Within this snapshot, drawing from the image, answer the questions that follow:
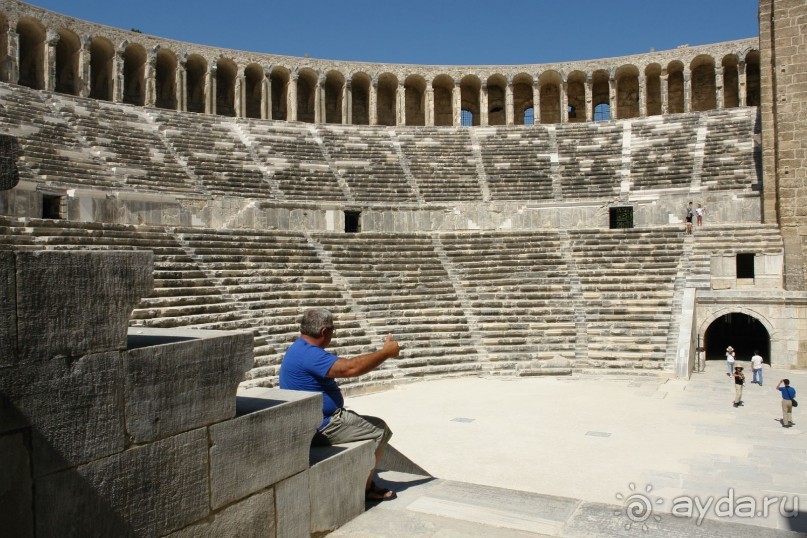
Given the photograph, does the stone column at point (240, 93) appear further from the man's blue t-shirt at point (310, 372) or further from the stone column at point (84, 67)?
the man's blue t-shirt at point (310, 372)

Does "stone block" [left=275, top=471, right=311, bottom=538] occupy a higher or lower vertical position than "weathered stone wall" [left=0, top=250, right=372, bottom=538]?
lower

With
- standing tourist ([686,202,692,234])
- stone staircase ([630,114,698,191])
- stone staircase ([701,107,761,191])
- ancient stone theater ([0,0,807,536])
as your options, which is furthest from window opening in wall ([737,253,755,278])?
stone staircase ([630,114,698,191])

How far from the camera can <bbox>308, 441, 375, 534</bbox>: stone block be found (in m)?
3.68

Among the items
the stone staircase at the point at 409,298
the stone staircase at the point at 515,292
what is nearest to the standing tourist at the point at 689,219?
the stone staircase at the point at 515,292

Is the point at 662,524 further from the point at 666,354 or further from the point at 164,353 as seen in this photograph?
the point at 666,354

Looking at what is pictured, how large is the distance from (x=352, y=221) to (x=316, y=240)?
2.59 m

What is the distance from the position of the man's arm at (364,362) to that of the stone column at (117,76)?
29.0 meters

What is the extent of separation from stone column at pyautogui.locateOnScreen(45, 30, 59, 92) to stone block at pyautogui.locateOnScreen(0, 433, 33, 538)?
28425mm

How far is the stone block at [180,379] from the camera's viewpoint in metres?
2.82

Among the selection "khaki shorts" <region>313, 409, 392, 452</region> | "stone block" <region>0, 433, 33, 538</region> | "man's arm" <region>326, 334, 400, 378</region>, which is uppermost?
"man's arm" <region>326, 334, 400, 378</region>

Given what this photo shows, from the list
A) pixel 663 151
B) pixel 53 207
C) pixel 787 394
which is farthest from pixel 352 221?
pixel 787 394

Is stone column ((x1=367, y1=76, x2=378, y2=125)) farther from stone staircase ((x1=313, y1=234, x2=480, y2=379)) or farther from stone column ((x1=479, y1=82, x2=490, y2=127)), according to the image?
stone staircase ((x1=313, y1=234, x2=480, y2=379))

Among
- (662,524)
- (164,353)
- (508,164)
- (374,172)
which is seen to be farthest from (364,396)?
(508,164)

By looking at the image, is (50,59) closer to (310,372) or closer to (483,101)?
(483,101)
